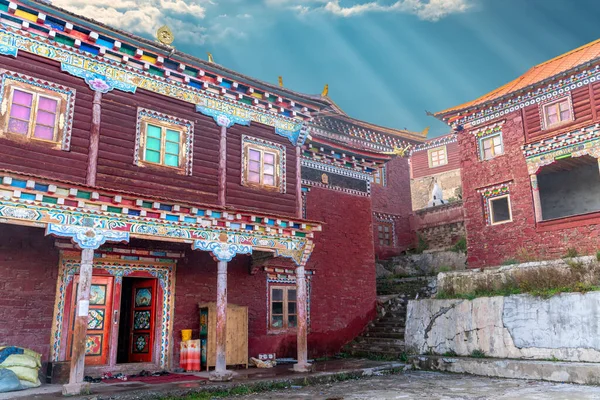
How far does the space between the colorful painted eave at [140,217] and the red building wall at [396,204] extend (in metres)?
11.0

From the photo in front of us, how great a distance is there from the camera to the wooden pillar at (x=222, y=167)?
11.4 m

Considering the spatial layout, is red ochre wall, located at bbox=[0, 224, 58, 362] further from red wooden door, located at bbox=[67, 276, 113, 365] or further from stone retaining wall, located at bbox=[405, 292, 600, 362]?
stone retaining wall, located at bbox=[405, 292, 600, 362]

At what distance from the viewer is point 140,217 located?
9.40m

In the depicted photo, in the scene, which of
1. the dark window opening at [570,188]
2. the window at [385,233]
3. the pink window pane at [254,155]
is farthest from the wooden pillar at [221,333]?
the window at [385,233]

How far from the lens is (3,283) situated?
9.33m

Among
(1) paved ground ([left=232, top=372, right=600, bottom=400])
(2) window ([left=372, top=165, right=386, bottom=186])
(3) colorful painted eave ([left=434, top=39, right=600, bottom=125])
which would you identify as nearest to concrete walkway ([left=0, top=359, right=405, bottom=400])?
(1) paved ground ([left=232, top=372, right=600, bottom=400])

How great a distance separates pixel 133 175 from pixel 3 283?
10.5 feet

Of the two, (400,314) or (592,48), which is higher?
(592,48)

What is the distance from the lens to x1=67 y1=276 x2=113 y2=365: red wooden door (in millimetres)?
10422

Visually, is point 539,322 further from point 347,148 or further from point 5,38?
point 5,38

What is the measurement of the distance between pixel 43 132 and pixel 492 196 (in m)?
14.7

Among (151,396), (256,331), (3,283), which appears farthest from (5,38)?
(256,331)

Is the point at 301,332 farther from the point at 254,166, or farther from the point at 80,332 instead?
the point at 80,332

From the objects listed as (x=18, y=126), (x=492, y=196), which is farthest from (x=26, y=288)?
(x=492, y=196)
